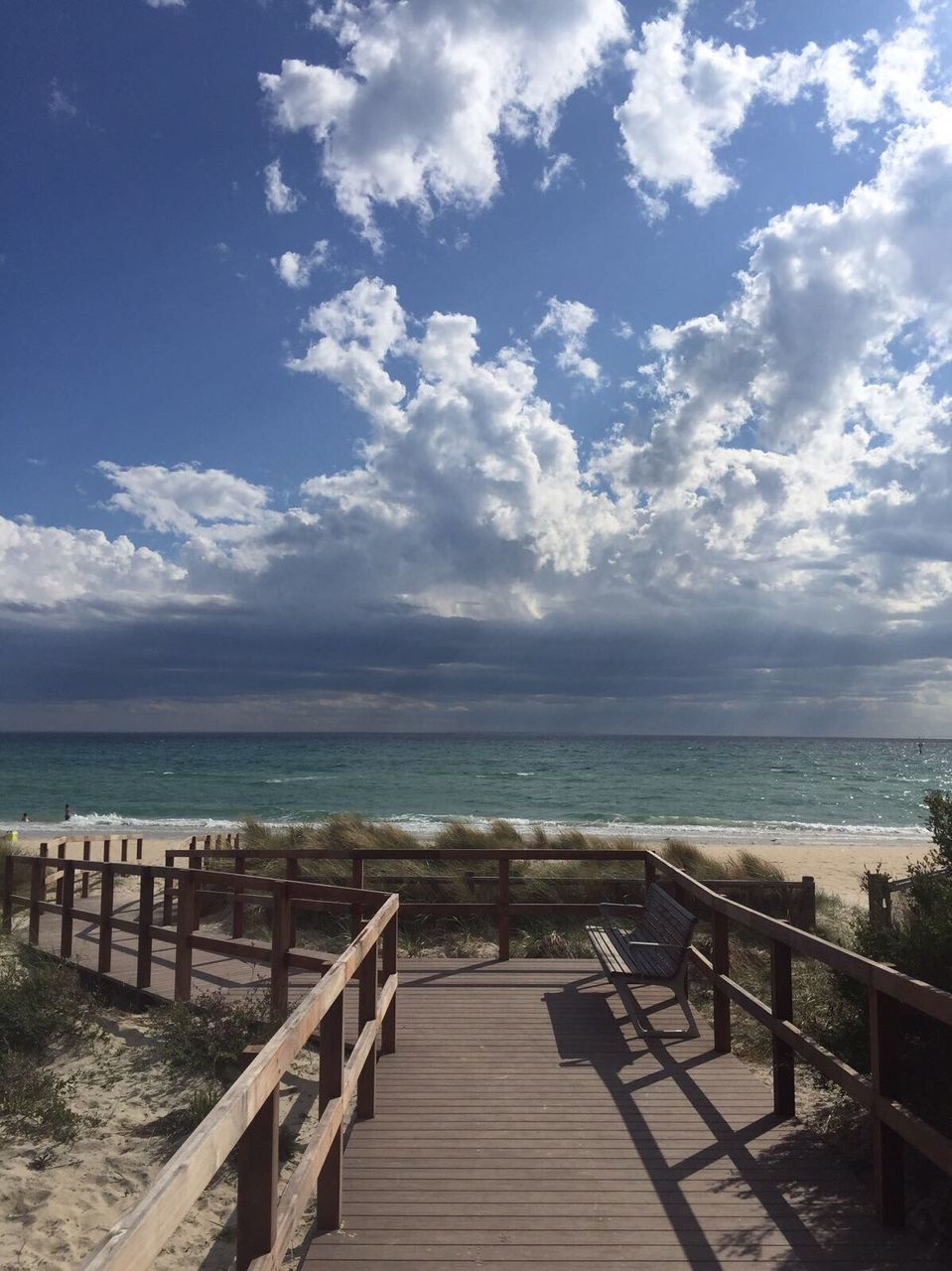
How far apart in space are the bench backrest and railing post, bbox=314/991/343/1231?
300cm

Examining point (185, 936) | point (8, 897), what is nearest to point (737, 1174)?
point (185, 936)

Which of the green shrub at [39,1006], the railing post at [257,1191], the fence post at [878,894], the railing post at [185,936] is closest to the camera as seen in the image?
the railing post at [257,1191]

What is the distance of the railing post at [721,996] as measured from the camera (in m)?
5.86

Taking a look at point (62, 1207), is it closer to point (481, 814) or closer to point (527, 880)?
point (527, 880)

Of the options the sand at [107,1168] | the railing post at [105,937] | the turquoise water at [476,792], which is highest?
the railing post at [105,937]

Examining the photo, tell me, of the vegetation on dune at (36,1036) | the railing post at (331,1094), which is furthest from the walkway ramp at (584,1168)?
the vegetation on dune at (36,1036)

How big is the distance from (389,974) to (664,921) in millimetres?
2310

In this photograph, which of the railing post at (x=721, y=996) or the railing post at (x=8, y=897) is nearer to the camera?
the railing post at (x=721, y=996)

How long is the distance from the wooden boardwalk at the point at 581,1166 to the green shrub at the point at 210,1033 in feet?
3.56

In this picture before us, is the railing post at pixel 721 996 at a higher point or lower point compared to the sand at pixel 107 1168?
higher

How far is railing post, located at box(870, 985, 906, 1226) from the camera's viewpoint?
3555mm

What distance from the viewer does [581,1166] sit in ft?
13.6

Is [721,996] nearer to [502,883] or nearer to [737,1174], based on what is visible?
[737,1174]

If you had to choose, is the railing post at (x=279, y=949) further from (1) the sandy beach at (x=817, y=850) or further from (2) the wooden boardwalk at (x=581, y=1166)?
(1) the sandy beach at (x=817, y=850)
